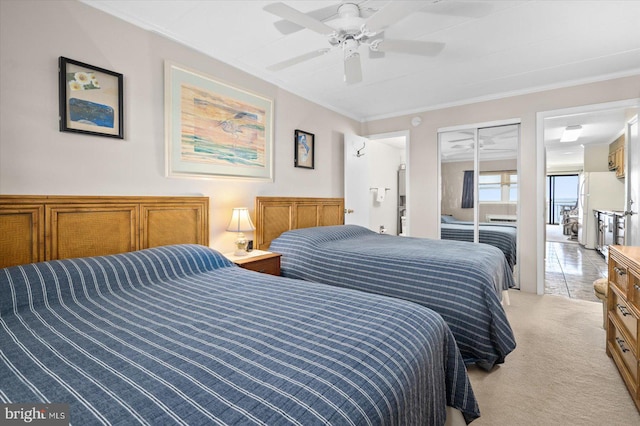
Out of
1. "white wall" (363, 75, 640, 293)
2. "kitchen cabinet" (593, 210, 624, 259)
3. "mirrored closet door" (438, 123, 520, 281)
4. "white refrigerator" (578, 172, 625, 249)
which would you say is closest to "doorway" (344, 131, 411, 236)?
"white wall" (363, 75, 640, 293)

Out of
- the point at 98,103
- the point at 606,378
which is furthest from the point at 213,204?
the point at 606,378

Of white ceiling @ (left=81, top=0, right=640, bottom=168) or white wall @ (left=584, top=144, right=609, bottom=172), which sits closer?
white ceiling @ (left=81, top=0, right=640, bottom=168)

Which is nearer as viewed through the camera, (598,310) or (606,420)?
(606,420)

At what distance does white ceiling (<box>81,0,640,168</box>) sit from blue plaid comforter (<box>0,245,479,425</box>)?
6.21ft

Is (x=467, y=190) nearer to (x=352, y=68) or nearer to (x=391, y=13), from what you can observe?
(x=352, y=68)

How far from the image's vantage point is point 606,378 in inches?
77.9

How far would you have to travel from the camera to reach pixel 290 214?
3.69m

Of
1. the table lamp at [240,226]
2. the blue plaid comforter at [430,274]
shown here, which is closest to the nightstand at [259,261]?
the table lamp at [240,226]

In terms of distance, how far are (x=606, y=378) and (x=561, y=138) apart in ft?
18.0

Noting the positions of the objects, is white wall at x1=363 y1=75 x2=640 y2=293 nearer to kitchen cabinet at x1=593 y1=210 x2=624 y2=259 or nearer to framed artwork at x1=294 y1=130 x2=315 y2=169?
framed artwork at x1=294 y1=130 x2=315 y2=169

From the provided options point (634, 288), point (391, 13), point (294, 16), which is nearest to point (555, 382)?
point (634, 288)

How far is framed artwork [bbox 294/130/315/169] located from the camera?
3.83m

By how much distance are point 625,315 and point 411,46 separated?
221 centimetres

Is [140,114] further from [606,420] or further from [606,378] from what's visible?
[606,378]
